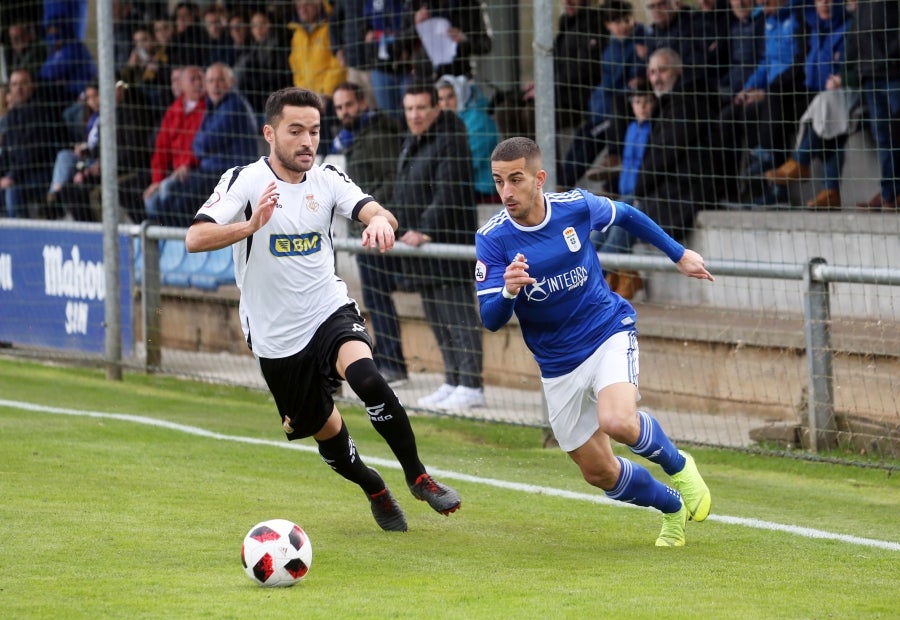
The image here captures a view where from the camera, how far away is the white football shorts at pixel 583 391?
6500 millimetres

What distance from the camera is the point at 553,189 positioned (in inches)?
387

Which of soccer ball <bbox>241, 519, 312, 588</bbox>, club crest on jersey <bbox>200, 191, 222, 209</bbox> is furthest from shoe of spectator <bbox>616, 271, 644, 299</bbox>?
soccer ball <bbox>241, 519, 312, 588</bbox>

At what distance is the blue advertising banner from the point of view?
12875 mm

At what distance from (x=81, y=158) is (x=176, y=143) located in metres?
1.35

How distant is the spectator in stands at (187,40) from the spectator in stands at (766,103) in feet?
18.9

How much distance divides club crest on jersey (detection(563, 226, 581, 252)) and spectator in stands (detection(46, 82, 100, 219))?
8.69 m

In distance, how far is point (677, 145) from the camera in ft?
34.0

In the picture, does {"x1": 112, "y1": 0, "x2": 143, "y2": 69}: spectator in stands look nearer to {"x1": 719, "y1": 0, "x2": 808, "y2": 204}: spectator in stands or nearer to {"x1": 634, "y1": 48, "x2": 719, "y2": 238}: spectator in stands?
{"x1": 634, "y1": 48, "x2": 719, "y2": 238}: spectator in stands

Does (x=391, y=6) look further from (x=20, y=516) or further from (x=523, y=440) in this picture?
(x=20, y=516)

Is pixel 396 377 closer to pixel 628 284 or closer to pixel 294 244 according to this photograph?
pixel 628 284

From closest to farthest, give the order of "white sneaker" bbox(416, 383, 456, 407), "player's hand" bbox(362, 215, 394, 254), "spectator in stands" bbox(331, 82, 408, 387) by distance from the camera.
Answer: "player's hand" bbox(362, 215, 394, 254) < "white sneaker" bbox(416, 383, 456, 407) < "spectator in stands" bbox(331, 82, 408, 387)

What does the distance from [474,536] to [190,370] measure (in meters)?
6.77

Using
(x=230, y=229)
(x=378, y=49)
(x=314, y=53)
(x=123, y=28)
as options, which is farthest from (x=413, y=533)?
(x=123, y=28)

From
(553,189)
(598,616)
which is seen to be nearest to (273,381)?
(598,616)
